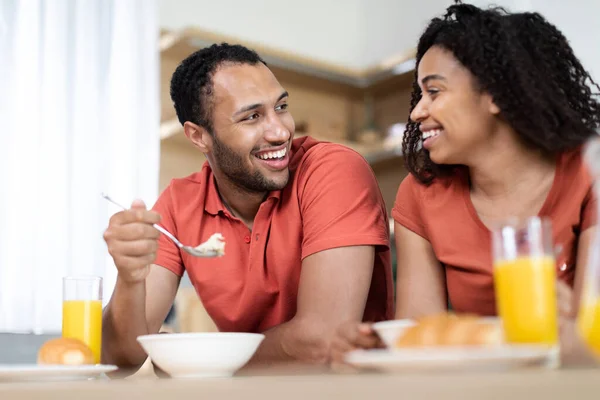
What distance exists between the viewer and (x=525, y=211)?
133cm

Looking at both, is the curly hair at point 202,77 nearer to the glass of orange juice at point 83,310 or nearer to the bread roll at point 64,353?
the glass of orange juice at point 83,310

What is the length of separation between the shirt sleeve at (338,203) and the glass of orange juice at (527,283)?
2.35 ft

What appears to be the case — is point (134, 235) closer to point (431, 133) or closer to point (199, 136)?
point (431, 133)

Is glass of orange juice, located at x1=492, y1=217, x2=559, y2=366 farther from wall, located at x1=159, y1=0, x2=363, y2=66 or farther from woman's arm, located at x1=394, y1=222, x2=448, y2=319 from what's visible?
wall, located at x1=159, y1=0, x2=363, y2=66

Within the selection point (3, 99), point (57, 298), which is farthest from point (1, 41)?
point (57, 298)

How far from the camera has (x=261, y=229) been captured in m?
1.62

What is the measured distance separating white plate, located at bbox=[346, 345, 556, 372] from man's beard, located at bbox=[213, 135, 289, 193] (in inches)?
41.5

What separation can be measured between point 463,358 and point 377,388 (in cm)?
10

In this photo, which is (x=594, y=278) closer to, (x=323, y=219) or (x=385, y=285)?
(x=323, y=219)

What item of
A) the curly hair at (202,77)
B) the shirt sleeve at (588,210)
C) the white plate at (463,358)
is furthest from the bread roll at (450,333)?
the curly hair at (202,77)

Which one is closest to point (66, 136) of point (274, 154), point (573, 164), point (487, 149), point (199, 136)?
point (199, 136)

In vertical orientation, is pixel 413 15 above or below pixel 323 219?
above

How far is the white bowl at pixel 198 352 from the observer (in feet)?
2.59

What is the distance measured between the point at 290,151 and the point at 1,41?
1.42 metres
